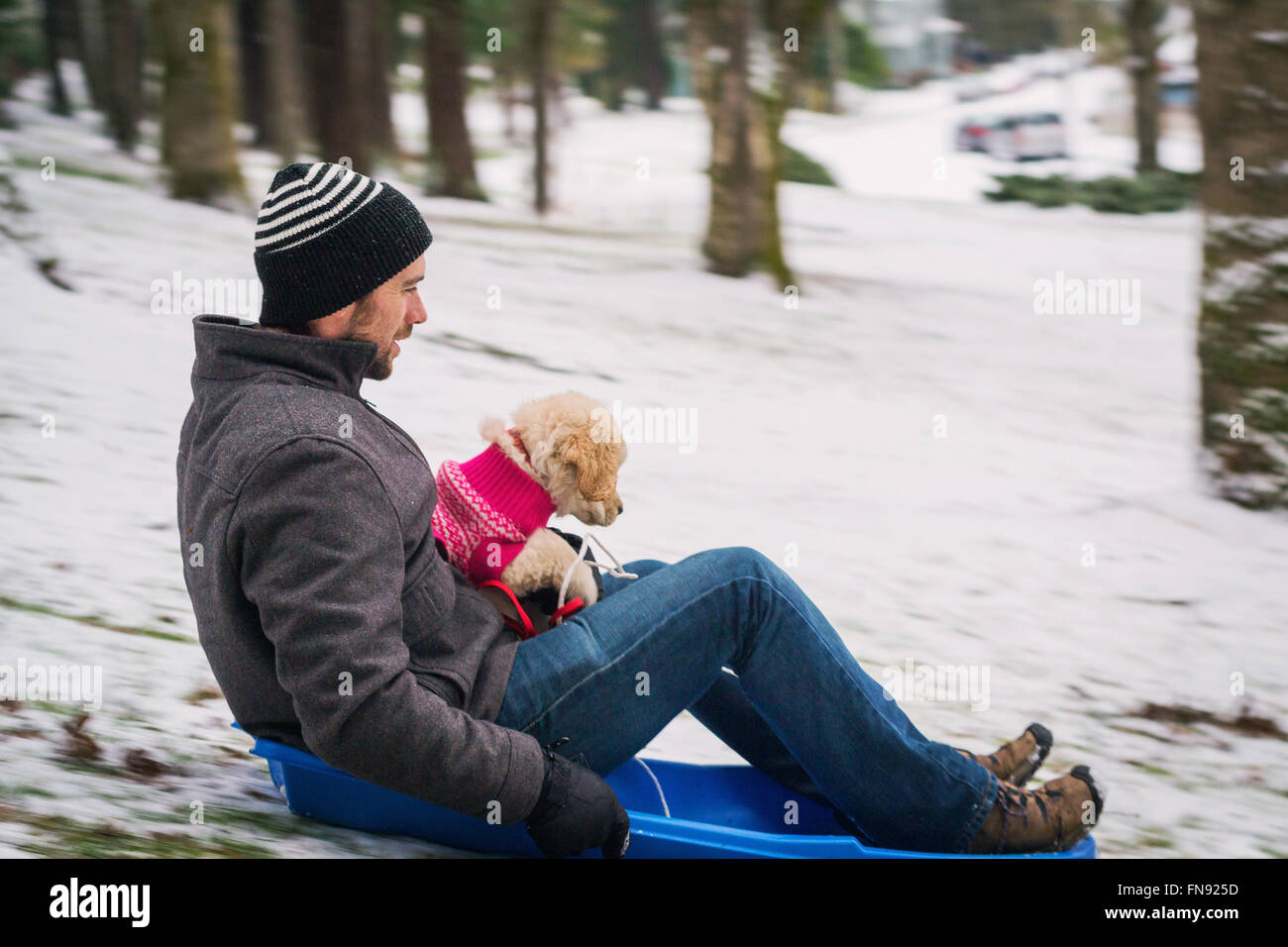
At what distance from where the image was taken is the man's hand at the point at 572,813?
205cm

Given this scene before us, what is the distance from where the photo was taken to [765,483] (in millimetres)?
6055

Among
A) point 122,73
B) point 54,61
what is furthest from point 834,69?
point 54,61

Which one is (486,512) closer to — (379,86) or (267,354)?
(267,354)

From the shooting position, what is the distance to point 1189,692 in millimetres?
4148

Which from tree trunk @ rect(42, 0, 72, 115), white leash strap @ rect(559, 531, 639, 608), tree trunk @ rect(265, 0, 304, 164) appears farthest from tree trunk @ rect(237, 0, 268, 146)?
white leash strap @ rect(559, 531, 639, 608)

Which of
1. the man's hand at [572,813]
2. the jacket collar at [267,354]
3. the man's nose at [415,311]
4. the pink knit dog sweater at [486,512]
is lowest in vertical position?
the man's hand at [572,813]

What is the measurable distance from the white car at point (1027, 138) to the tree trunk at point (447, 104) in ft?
36.1

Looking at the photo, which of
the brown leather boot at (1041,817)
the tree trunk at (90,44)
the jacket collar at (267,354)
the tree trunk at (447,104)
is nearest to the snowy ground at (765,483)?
the brown leather boot at (1041,817)

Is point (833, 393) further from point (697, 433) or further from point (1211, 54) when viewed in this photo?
point (1211, 54)

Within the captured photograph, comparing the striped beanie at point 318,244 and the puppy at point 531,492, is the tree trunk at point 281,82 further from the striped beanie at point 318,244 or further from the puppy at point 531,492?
the striped beanie at point 318,244

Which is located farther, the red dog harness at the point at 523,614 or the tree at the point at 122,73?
the tree at the point at 122,73

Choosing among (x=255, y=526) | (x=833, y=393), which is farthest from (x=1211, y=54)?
(x=255, y=526)

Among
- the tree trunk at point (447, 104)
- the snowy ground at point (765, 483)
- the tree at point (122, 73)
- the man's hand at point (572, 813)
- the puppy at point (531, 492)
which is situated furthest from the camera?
the tree at point (122, 73)

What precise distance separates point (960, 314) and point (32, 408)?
784 centimetres
